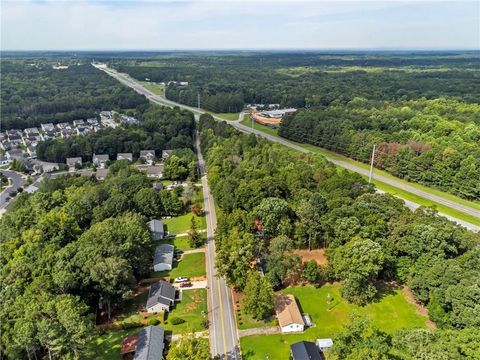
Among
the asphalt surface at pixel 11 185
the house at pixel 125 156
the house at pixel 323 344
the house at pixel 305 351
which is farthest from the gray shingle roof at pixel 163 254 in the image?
the house at pixel 125 156

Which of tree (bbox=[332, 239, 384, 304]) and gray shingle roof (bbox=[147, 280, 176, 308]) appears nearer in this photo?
tree (bbox=[332, 239, 384, 304])

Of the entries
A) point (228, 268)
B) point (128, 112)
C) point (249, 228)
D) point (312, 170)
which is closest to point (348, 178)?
point (312, 170)

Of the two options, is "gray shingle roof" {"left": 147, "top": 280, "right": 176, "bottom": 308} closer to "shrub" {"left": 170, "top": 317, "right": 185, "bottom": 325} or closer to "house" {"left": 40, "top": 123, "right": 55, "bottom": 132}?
"shrub" {"left": 170, "top": 317, "right": 185, "bottom": 325}

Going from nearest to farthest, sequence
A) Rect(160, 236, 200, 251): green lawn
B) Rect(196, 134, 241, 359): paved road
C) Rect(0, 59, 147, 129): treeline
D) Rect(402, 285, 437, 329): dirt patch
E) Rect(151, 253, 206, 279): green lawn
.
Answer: Rect(196, 134, 241, 359): paved road → Rect(402, 285, 437, 329): dirt patch → Rect(151, 253, 206, 279): green lawn → Rect(160, 236, 200, 251): green lawn → Rect(0, 59, 147, 129): treeline

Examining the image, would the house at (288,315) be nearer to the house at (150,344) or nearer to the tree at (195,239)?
the house at (150,344)

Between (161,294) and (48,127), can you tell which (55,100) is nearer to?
(48,127)

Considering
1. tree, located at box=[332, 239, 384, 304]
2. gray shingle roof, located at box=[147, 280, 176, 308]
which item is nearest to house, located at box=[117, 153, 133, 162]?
gray shingle roof, located at box=[147, 280, 176, 308]

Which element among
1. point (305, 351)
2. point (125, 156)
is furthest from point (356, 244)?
point (125, 156)
